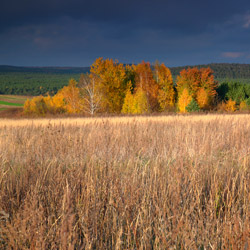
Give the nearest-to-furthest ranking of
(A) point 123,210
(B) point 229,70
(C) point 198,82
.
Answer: (A) point 123,210 → (C) point 198,82 → (B) point 229,70

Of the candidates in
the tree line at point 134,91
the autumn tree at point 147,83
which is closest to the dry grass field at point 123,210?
the tree line at point 134,91

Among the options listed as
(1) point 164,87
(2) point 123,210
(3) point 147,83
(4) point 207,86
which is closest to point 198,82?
(4) point 207,86

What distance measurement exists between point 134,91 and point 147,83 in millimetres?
2642

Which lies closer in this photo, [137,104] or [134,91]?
[137,104]

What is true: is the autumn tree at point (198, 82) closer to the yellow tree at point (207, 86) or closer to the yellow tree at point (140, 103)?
the yellow tree at point (207, 86)

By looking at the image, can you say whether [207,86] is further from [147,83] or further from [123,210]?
[123,210]

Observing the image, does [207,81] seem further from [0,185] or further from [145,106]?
[0,185]

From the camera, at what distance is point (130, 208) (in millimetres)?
2256

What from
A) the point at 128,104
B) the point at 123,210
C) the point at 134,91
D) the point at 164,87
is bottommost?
the point at 128,104

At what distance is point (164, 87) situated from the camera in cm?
4578

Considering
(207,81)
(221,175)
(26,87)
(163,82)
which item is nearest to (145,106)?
(163,82)

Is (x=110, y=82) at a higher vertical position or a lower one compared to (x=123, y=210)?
higher

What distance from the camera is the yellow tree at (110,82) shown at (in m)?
37.2

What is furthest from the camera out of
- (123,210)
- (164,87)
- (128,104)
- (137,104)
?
(164,87)
